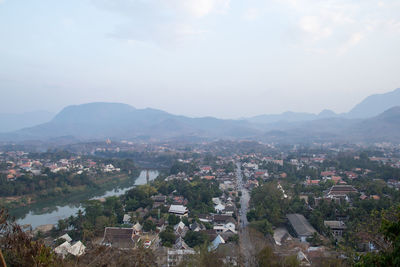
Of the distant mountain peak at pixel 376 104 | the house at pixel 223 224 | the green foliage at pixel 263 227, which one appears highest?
the distant mountain peak at pixel 376 104

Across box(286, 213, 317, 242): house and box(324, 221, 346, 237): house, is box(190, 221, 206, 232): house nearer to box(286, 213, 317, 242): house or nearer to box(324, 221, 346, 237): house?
box(286, 213, 317, 242): house

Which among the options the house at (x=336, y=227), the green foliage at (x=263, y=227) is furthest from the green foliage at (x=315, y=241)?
the green foliage at (x=263, y=227)

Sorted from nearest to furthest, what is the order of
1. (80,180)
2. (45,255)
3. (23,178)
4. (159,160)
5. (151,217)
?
(45,255) → (151,217) → (23,178) → (80,180) → (159,160)

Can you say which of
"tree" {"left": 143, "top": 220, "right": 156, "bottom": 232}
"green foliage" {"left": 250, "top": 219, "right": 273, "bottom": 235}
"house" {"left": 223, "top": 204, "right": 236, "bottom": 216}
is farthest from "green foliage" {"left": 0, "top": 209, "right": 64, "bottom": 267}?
"house" {"left": 223, "top": 204, "right": 236, "bottom": 216}

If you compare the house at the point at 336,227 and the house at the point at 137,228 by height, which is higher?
the house at the point at 336,227

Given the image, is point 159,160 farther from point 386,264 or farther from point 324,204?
point 386,264

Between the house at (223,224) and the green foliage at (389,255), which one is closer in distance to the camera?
the green foliage at (389,255)

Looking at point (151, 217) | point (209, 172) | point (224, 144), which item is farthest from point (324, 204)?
point (224, 144)

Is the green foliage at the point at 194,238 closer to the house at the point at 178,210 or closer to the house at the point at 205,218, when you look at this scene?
the house at the point at 205,218
